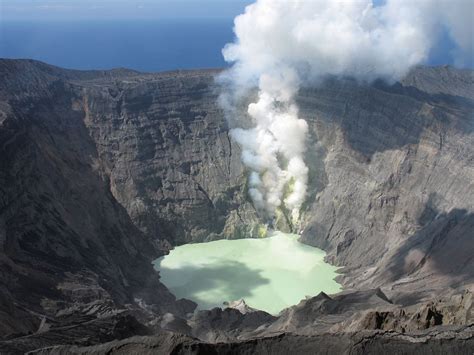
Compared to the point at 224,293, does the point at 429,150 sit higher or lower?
higher

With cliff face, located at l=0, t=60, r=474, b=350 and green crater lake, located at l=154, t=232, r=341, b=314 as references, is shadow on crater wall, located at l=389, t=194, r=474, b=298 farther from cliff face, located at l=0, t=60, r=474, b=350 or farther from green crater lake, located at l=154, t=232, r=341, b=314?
green crater lake, located at l=154, t=232, r=341, b=314

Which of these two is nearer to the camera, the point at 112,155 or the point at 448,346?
the point at 448,346

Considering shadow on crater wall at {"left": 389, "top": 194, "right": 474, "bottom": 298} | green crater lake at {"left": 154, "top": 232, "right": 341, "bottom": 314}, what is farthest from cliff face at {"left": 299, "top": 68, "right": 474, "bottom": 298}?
green crater lake at {"left": 154, "top": 232, "right": 341, "bottom": 314}

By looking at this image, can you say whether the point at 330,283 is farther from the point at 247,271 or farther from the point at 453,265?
the point at 453,265

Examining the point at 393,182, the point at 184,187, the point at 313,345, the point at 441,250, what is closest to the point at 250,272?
the point at 184,187

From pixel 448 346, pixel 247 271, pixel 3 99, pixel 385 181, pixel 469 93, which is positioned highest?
pixel 469 93

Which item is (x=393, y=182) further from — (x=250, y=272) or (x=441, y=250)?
(x=250, y=272)

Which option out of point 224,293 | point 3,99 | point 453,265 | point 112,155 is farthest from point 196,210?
point 453,265
